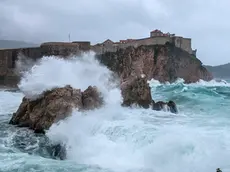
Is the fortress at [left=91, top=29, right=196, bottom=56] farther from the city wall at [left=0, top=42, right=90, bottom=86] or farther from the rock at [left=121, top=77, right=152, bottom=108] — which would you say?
the rock at [left=121, top=77, right=152, bottom=108]

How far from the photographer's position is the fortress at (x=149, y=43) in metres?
53.3

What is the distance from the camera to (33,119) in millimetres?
13703

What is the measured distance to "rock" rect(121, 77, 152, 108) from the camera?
17453mm

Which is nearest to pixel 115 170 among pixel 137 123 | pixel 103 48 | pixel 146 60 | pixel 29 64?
pixel 137 123

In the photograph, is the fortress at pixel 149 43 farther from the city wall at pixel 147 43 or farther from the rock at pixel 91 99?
the rock at pixel 91 99

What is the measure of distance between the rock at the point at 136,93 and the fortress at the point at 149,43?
32847mm

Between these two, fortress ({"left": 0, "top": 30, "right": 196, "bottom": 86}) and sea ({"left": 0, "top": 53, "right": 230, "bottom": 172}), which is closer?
sea ({"left": 0, "top": 53, "right": 230, "bottom": 172})

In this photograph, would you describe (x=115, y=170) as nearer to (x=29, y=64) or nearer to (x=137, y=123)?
(x=137, y=123)

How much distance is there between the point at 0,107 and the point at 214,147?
1374 centimetres

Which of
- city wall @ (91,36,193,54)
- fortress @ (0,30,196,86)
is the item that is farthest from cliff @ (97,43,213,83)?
fortress @ (0,30,196,86)

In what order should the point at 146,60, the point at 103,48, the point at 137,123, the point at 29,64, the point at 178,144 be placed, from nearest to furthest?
the point at 178,144 < the point at 137,123 < the point at 29,64 < the point at 103,48 < the point at 146,60

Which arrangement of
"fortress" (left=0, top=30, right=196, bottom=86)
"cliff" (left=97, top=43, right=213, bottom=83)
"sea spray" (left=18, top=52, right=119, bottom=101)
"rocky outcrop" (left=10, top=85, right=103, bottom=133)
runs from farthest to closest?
"cliff" (left=97, top=43, right=213, bottom=83) → "fortress" (left=0, top=30, right=196, bottom=86) → "sea spray" (left=18, top=52, right=119, bottom=101) → "rocky outcrop" (left=10, top=85, right=103, bottom=133)

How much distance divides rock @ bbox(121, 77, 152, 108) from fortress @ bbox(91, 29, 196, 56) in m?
32.8

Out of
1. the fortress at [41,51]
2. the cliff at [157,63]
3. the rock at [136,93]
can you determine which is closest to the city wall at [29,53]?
the fortress at [41,51]
